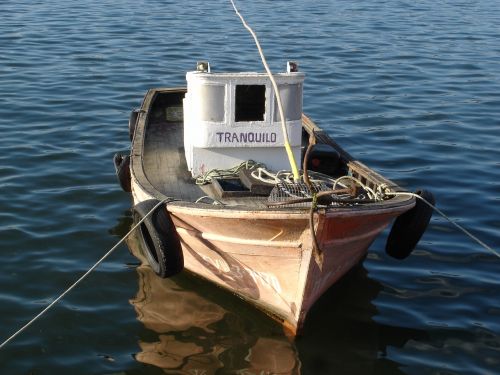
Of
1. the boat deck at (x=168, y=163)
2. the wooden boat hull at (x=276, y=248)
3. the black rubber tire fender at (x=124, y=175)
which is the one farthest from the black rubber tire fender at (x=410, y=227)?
the black rubber tire fender at (x=124, y=175)

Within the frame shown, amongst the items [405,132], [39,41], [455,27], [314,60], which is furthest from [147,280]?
[455,27]

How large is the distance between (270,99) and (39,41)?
15.9m

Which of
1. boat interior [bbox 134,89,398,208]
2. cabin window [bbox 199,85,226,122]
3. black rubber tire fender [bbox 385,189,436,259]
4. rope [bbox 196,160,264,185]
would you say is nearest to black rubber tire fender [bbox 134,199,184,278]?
boat interior [bbox 134,89,398,208]

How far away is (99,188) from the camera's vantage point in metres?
14.0

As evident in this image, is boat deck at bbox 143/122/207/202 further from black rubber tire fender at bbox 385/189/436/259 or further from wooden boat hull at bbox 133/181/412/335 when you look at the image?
black rubber tire fender at bbox 385/189/436/259

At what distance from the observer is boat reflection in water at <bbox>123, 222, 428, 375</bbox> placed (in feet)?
30.2

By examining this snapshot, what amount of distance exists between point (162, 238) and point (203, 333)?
1.25 metres

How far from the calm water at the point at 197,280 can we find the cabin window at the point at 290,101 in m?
2.37

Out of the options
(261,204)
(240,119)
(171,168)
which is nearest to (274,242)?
(261,204)

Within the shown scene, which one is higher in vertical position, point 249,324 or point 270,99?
point 270,99

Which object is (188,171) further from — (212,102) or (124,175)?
(212,102)

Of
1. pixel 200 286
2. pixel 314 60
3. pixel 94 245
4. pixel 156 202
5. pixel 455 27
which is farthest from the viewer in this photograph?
pixel 455 27

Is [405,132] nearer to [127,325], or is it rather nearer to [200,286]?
[200,286]

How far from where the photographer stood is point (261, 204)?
9945mm
